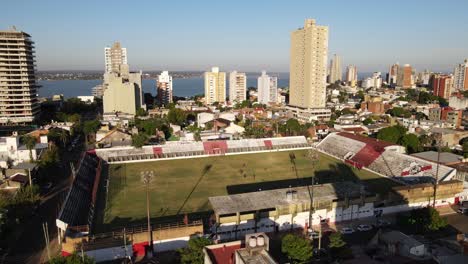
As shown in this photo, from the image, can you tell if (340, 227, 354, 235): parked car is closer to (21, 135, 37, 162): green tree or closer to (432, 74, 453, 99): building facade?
(21, 135, 37, 162): green tree

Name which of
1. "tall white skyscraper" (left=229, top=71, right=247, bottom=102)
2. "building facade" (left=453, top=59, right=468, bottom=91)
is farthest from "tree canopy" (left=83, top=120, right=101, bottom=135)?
"building facade" (left=453, top=59, right=468, bottom=91)

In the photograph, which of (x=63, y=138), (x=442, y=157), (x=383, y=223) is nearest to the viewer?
(x=383, y=223)

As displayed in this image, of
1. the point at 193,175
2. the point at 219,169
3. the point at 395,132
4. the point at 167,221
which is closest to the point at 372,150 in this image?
the point at 395,132

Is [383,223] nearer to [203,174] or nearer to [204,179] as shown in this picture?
[204,179]

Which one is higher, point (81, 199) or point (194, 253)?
point (194, 253)

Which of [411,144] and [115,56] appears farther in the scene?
[115,56]

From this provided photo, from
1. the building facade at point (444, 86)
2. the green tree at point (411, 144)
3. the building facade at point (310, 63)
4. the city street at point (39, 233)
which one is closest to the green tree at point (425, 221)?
the city street at point (39, 233)

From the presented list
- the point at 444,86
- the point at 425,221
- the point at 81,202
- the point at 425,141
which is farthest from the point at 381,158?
the point at 444,86
